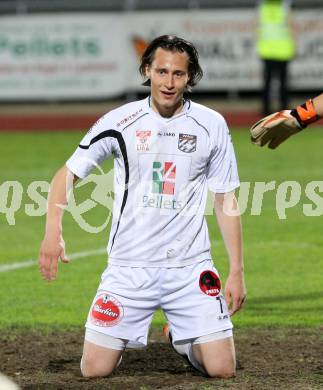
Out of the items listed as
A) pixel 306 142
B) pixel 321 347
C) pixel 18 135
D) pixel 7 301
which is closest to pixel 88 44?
pixel 18 135

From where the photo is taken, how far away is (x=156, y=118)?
754 centimetres

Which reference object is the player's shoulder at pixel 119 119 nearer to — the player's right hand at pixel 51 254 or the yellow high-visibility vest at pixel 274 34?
the player's right hand at pixel 51 254

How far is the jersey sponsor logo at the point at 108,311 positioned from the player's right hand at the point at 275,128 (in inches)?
52.8

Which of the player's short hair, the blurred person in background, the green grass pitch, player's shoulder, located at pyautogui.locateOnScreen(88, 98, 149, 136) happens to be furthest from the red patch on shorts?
the blurred person in background

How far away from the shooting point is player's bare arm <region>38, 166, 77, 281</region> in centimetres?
717

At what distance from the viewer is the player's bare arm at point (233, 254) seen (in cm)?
743

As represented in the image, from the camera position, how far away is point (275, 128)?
7.22 metres

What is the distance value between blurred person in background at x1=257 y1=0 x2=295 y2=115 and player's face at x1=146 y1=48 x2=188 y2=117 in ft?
51.4

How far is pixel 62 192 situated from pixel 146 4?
1949 cm

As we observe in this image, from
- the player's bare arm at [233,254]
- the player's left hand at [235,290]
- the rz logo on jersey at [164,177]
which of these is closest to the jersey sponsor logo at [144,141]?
the rz logo on jersey at [164,177]

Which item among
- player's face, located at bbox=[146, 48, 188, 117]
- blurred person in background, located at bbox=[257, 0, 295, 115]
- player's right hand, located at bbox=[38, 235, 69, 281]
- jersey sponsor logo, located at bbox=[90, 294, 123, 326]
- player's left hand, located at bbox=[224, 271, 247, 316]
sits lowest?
jersey sponsor logo, located at bbox=[90, 294, 123, 326]

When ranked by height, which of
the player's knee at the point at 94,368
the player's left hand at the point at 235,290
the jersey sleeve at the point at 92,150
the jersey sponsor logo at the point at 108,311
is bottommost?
the player's knee at the point at 94,368

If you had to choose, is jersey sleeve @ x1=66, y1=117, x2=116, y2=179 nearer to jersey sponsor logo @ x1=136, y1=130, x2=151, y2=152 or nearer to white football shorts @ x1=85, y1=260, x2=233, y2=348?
jersey sponsor logo @ x1=136, y1=130, x2=151, y2=152

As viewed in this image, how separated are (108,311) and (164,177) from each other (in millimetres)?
908
